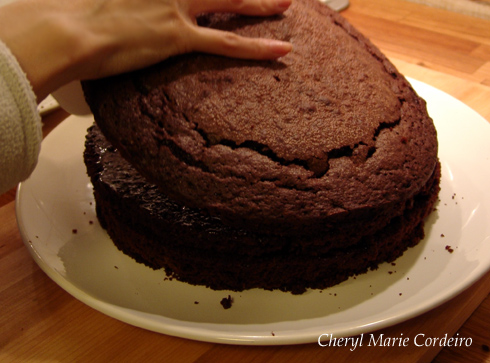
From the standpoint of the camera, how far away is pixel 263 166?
947 millimetres

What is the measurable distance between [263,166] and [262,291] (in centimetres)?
28

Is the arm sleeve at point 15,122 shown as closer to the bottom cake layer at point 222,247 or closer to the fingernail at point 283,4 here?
the bottom cake layer at point 222,247

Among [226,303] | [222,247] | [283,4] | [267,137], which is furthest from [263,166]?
[283,4]

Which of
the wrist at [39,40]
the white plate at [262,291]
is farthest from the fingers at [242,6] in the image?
the white plate at [262,291]

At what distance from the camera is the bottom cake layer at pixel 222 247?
0.99 metres

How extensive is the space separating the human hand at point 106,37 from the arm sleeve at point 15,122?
0.04m

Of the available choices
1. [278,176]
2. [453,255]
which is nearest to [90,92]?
[278,176]

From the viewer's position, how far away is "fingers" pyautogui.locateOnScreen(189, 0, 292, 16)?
1.01m

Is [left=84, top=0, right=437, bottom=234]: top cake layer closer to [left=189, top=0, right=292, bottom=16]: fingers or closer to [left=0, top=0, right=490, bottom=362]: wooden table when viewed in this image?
[left=189, top=0, right=292, bottom=16]: fingers

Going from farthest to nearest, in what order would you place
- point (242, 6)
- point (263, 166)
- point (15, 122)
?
point (242, 6) < point (263, 166) < point (15, 122)

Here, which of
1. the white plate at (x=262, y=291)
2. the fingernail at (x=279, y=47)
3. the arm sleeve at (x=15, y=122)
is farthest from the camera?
the fingernail at (x=279, y=47)

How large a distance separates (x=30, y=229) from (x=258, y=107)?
0.62m

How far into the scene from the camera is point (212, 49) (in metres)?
1.02

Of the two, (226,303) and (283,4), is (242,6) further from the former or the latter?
(226,303)
